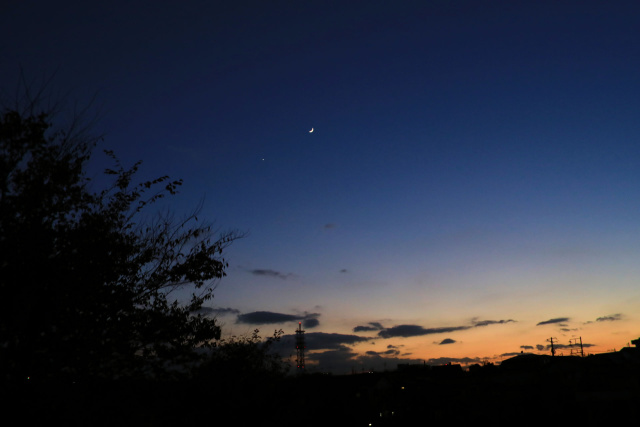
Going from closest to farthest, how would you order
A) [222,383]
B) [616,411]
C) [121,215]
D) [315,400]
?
1. [121,215]
2. [222,383]
3. [616,411]
4. [315,400]

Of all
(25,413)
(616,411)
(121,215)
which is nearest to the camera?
(25,413)

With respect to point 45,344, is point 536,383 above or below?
below

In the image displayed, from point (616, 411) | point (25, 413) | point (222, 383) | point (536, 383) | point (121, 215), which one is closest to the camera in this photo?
point (25, 413)

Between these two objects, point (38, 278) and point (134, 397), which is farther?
point (134, 397)

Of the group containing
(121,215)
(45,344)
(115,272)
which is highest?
(121,215)

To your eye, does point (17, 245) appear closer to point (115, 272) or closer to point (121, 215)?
point (115, 272)

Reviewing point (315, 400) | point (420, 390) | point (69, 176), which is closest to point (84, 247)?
point (69, 176)

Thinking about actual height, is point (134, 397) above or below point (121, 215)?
below

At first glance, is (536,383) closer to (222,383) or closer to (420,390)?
(420,390)

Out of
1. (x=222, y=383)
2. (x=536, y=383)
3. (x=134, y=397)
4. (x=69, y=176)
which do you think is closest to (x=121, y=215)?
(x=69, y=176)

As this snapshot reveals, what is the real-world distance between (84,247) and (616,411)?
91.2 ft

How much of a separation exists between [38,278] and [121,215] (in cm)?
286

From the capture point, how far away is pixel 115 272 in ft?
33.2

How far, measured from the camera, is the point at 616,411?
2448cm
